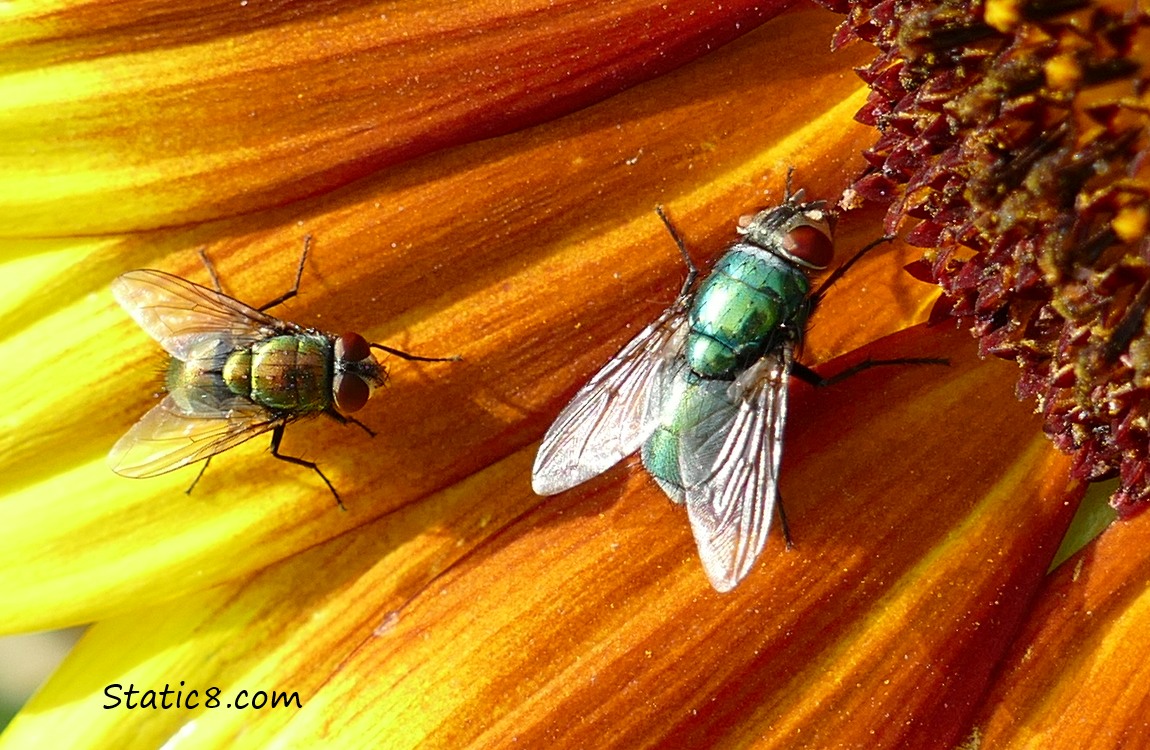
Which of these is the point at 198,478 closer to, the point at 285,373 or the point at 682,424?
the point at 285,373

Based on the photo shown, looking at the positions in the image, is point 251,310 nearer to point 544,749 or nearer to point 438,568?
point 438,568

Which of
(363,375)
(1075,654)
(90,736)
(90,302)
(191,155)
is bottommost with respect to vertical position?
(1075,654)

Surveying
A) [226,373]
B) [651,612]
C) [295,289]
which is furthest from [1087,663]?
[226,373]

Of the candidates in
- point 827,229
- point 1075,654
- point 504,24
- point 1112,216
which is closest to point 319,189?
point 504,24

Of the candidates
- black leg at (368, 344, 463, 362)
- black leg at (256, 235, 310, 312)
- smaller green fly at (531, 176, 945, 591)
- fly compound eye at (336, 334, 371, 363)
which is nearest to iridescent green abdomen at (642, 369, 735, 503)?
smaller green fly at (531, 176, 945, 591)

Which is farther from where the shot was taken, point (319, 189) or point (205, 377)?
point (205, 377)
